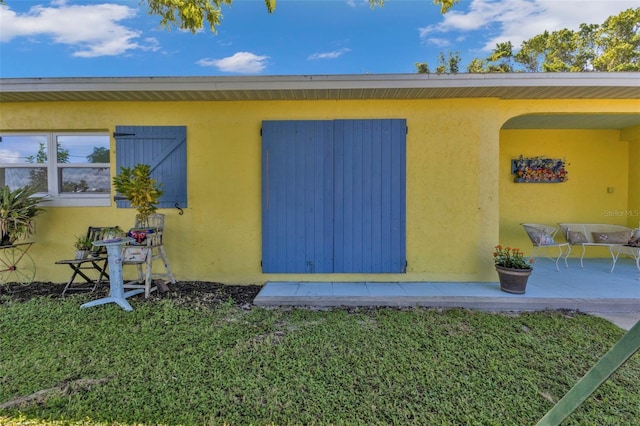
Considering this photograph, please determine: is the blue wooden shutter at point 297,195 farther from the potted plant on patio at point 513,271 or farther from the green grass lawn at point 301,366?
the potted plant on patio at point 513,271

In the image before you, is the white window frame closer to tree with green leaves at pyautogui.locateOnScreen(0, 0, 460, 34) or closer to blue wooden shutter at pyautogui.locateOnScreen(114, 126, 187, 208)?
blue wooden shutter at pyautogui.locateOnScreen(114, 126, 187, 208)

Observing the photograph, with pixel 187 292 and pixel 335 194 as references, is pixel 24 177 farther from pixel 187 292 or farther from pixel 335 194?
pixel 335 194

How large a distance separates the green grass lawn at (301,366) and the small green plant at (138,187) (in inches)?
49.6

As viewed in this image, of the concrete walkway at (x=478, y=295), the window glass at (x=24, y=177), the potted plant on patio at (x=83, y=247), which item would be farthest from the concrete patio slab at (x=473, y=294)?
the window glass at (x=24, y=177)

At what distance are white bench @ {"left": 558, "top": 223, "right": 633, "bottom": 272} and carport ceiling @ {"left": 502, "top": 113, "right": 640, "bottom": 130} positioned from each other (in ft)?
5.65

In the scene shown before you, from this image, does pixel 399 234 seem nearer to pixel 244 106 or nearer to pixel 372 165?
pixel 372 165

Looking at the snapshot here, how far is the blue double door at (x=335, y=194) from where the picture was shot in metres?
3.91

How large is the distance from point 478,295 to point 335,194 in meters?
2.11

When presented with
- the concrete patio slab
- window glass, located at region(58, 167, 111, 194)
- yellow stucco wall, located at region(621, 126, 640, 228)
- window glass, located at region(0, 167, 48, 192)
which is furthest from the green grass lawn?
yellow stucco wall, located at region(621, 126, 640, 228)

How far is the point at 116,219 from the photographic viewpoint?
403 centimetres

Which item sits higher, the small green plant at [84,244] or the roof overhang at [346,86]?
the roof overhang at [346,86]

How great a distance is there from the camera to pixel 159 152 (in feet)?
13.0

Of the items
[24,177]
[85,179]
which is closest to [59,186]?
[85,179]

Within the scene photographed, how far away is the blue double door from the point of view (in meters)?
3.91
